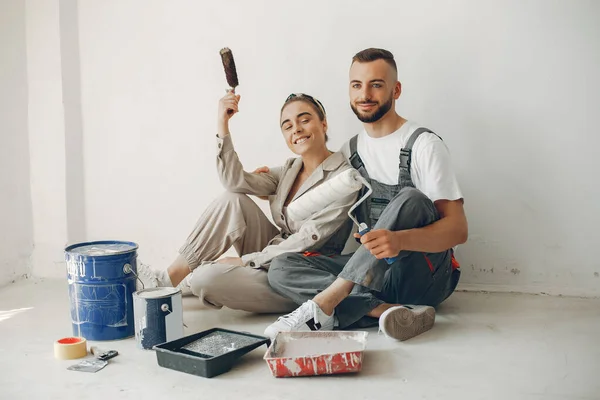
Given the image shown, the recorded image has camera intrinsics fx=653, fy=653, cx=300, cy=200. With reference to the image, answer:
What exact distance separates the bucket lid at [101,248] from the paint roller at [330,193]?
71cm

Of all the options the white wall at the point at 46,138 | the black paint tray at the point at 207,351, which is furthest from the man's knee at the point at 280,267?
the white wall at the point at 46,138

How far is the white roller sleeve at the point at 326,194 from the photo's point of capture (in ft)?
8.82

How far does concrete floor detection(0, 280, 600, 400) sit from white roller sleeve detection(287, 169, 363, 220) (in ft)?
1.58

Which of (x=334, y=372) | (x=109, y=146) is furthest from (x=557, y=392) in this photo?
(x=109, y=146)

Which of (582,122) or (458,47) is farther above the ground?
(458,47)

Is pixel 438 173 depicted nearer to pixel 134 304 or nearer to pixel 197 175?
pixel 134 304

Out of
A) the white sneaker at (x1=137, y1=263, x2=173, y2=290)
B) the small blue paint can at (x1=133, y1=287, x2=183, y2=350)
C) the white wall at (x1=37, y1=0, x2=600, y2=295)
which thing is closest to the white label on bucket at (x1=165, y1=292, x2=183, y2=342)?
the small blue paint can at (x1=133, y1=287, x2=183, y2=350)

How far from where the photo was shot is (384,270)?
243 cm

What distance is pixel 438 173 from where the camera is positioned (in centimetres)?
256

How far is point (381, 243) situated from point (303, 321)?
415 millimetres

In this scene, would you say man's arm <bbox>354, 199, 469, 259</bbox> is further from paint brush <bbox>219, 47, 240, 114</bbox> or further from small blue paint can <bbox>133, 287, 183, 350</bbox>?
paint brush <bbox>219, 47, 240, 114</bbox>

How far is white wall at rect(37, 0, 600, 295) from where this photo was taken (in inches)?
121

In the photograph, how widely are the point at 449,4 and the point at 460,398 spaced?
6.48 feet

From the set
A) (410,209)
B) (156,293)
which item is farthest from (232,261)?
(410,209)
